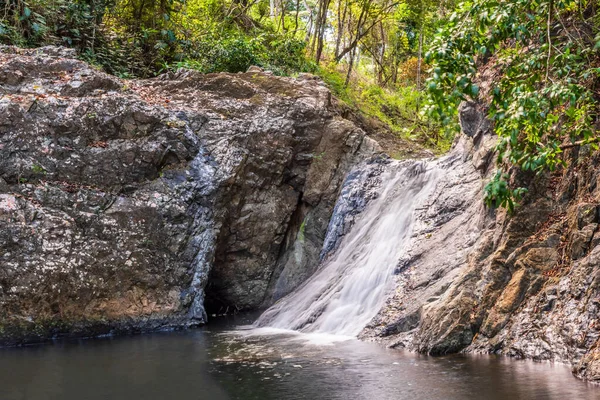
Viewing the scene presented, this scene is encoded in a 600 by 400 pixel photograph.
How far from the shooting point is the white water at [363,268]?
36.1ft

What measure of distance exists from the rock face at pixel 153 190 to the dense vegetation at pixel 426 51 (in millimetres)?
3205

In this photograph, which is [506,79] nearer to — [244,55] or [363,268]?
[363,268]

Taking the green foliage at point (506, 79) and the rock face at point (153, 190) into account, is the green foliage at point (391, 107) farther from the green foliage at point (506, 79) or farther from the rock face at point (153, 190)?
the green foliage at point (506, 79)

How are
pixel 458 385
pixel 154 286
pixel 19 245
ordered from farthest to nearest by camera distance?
pixel 154 286, pixel 19 245, pixel 458 385

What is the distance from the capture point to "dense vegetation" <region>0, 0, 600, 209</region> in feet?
21.6

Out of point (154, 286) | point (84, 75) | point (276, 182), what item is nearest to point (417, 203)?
point (276, 182)

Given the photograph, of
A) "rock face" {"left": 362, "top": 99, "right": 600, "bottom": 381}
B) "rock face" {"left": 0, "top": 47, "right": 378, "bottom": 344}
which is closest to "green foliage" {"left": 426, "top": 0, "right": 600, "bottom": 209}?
"rock face" {"left": 362, "top": 99, "right": 600, "bottom": 381}

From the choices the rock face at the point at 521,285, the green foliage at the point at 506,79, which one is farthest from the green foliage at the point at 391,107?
the green foliage at the point at 506,79

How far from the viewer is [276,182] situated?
1462 cm

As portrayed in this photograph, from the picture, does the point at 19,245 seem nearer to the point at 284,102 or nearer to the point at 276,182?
the point at 276,182

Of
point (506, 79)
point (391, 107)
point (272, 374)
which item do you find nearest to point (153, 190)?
point (272, 374)

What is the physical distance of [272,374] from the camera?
24.4 ft

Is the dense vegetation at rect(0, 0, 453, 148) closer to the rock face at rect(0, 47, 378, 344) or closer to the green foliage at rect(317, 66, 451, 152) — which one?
the green foliage at rect(317, 66, 451, 152)

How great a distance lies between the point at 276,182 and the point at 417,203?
146 inches
